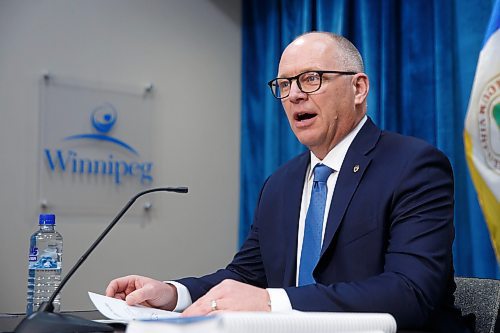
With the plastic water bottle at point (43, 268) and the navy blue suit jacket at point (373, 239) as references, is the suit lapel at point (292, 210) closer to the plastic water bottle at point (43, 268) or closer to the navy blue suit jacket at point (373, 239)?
the navy blue suit jacket at point (373, 239)

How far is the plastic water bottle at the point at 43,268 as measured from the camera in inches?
99.7

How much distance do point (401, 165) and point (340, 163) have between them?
251 millimetres

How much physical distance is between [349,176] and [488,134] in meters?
0.56

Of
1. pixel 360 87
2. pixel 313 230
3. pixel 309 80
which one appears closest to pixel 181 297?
A: pixel 313 230

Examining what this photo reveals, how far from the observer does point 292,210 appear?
84.6 inches

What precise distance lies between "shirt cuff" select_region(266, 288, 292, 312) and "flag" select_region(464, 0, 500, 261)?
A: 0.99 m

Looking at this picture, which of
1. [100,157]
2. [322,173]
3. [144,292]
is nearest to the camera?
[144,292]

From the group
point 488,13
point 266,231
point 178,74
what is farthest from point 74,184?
point 488,13

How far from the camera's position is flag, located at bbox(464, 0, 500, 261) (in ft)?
Answer: 7.28

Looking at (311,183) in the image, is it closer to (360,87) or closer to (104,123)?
(360,87)

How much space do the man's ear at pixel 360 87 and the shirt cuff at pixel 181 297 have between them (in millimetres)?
802

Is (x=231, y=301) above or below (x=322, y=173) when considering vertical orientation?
below

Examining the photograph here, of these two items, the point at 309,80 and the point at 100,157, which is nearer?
the point at 309,80

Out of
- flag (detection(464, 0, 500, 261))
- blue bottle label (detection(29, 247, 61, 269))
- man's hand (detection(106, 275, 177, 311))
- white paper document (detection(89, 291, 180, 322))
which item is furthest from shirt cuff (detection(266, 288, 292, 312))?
blue bottle label (detection(29, 247, 61, 269))
